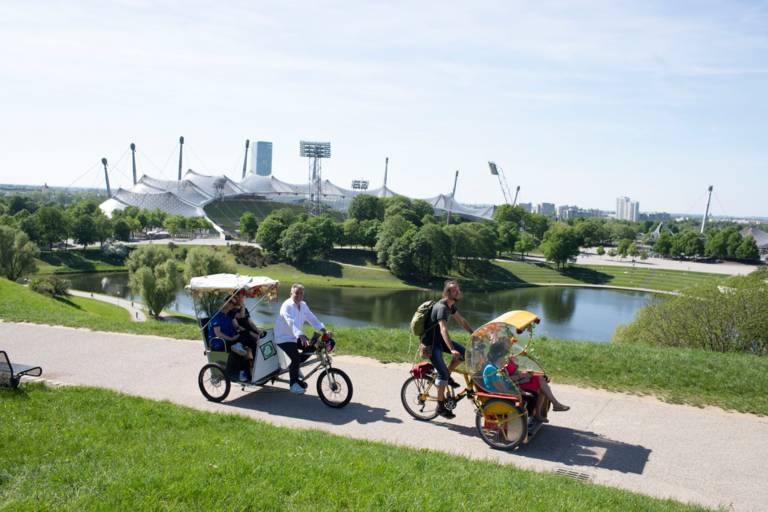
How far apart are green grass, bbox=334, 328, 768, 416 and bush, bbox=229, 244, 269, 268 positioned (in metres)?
64.1

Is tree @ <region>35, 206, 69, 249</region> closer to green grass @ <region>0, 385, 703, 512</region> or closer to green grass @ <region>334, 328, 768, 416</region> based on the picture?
green grass @ <region>334, 328, 768, 416</region>

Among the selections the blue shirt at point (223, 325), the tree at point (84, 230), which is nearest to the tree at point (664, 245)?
the tree at point (84, 230)

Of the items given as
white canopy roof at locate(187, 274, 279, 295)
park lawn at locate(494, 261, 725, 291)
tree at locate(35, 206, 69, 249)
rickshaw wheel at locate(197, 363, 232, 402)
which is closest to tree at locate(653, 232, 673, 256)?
park lawn at locate(494, 261, 725, 291)

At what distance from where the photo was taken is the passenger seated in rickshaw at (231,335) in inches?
344

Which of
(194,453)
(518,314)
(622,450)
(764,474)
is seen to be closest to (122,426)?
(194,453)

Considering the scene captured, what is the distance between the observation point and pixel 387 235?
250ft

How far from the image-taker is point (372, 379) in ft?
31.8

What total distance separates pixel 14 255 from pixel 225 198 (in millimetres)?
89250

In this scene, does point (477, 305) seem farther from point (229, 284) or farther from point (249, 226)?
point (249, 226)

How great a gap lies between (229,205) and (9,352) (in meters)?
124

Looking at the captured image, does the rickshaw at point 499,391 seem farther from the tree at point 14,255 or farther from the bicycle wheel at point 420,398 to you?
the tree at point 14,255

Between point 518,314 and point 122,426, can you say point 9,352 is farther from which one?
point 518,314

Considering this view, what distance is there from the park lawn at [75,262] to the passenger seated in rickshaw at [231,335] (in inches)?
2541

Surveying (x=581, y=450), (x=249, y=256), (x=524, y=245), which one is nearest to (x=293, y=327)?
(x=581, y=450)
